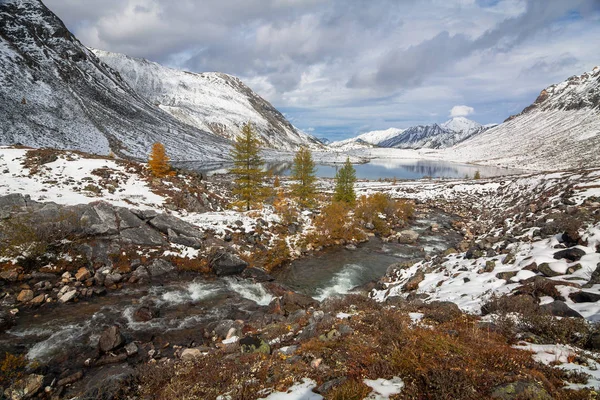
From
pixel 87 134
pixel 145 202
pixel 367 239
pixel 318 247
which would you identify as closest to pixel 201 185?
pixel 145 202

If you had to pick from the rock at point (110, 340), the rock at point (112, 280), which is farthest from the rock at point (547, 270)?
the rock at point (112, 280)

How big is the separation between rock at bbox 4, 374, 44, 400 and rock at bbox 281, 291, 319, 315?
10032 millimetres

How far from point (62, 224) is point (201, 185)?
15869 mm

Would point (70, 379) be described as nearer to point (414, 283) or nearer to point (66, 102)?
point (414, 283)

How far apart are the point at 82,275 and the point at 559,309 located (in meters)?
21.3

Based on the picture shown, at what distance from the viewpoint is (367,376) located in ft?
18.8

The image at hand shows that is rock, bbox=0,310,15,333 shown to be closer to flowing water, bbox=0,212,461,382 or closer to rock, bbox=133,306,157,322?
flowing water, bbox=0,212,461,382

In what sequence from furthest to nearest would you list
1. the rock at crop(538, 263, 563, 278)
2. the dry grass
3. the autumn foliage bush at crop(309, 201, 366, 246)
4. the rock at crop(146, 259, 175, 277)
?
the autumn foliage bush at crop(309, 201, 366, 246)
the rock at crop(146, 259, 175, 277)
the rock at crop(538, 263, 563, 278)
the dry grass

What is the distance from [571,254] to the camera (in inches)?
425

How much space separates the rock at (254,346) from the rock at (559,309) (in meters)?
7.92

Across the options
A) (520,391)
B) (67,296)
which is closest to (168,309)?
(67,296)

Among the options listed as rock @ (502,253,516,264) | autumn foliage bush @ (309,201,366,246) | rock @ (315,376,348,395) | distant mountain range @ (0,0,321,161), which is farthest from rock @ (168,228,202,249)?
distant mountain range @ (0,0,321,161)

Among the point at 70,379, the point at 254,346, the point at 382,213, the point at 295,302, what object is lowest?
the point at 295,302

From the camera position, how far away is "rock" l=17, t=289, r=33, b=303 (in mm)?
14172
